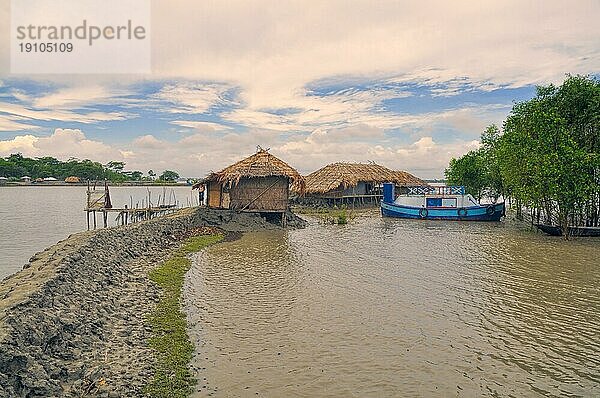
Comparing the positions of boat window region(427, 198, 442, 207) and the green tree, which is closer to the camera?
boat window region(427, 198, 442, 207)

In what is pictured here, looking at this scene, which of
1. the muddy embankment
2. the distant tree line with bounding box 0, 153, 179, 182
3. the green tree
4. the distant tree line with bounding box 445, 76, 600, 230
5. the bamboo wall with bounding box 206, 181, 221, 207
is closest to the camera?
the muddy embankment

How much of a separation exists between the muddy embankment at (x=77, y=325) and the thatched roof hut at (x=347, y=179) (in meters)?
26.4

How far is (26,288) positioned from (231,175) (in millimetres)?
15857

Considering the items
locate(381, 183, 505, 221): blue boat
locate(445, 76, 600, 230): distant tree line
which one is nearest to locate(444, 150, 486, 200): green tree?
locate(381, 183, 505, 221): blue boat

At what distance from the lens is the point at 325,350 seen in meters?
7.82

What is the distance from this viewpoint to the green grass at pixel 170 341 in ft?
20.8

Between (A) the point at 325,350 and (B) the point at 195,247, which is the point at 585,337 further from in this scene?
(B) the point at 195,247

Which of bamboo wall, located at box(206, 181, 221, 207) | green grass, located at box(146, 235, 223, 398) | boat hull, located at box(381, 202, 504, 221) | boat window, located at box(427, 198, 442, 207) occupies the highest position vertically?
bamboo wall, located at box(206, 181, 221, 207)

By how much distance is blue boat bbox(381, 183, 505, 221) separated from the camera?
28.4m

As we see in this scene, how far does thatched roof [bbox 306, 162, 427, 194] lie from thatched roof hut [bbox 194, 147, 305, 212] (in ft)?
46.2

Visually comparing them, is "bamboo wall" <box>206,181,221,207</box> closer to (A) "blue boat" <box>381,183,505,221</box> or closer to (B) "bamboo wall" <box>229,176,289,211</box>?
(B) "bamboo wall" <box>229,176,289,211</box>

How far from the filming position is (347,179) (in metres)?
40.2

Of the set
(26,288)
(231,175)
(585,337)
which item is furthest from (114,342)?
(231,175)

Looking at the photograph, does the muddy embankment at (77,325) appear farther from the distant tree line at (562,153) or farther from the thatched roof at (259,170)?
the distant tree line at (562,153)
